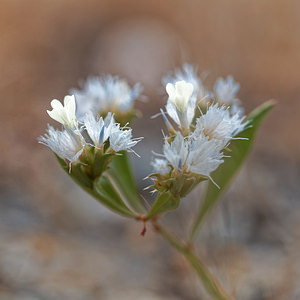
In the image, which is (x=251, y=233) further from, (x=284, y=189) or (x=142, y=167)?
(x=142, y=167)

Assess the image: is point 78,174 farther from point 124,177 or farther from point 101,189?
point 124,177

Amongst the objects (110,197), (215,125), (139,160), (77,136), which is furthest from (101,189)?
(139,160)

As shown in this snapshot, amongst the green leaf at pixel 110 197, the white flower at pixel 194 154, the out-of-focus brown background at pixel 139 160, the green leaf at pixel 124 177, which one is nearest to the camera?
the white flower at pixel 194 154

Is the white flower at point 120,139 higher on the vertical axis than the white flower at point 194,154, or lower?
higher

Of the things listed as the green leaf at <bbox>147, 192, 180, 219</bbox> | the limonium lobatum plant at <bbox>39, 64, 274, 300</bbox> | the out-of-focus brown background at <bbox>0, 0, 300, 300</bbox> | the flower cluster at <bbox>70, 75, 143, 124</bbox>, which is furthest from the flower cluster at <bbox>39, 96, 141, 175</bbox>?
the out-of-focus brown background at <bbox>0, 0, 300, 300</bbox>

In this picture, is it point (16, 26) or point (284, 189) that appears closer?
point (284, 189)

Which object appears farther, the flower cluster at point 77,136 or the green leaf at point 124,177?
the green leaf at point 124,177

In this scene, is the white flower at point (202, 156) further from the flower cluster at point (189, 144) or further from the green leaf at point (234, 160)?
the green leaf at point (234, 160)

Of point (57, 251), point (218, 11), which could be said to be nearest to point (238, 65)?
point (218, 11)

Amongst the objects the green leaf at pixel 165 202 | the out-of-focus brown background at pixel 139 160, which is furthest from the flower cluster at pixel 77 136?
the out-of-focus brown background at pixel 139 160
